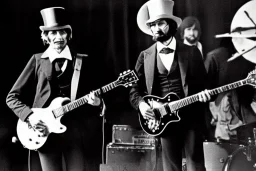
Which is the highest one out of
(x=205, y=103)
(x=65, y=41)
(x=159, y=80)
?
(x=65, y=41)

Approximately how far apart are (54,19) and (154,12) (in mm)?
1031

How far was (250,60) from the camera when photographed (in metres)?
4.16

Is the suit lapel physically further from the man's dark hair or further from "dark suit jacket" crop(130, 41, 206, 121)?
the man's dark hair

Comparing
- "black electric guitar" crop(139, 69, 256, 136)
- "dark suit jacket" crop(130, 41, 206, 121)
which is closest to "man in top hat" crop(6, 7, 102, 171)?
"dark suit jacket" crop(130, 41, 206, 121)

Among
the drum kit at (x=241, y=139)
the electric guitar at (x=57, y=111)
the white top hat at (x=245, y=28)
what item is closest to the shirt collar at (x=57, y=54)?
the electric guitar at (x=57, y=111)

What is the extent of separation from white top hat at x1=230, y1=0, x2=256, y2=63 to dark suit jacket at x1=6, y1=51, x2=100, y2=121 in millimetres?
1512

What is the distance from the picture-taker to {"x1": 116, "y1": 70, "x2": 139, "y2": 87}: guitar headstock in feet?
13.4

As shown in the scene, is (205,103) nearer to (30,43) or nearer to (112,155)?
(112,155)

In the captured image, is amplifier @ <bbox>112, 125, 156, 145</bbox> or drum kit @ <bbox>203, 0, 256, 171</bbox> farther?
amplifier @ <bbox>112, 125, 156, 145</bbox>

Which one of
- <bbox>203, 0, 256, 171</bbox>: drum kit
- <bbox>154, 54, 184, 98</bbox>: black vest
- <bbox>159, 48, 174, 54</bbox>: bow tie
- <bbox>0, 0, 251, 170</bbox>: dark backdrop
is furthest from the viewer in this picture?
<bbox>0, 0, 251, 170</bbox>: dark backdrop

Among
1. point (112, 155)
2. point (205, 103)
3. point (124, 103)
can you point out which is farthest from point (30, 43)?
point (205, 103)

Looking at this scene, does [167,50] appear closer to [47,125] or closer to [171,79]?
[171,79]

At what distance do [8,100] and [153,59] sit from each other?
5.08 feet

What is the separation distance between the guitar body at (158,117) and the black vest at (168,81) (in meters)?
0.06
